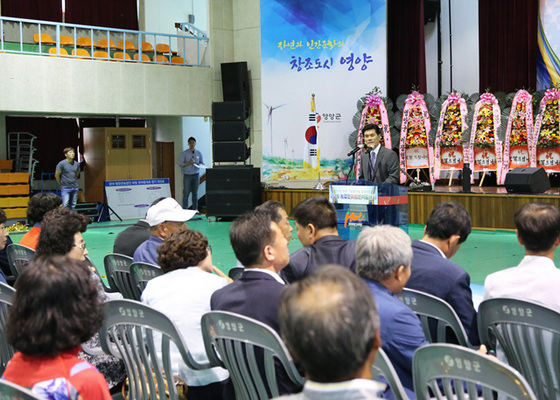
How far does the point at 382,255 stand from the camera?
2.24 m

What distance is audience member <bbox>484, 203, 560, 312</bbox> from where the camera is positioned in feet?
8.31

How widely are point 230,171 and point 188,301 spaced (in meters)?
9.84

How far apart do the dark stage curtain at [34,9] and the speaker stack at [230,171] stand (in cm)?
558

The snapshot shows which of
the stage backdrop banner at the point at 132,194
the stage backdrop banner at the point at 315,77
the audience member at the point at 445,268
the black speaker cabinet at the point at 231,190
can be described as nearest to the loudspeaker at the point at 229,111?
the black speaker cabinet at the point at 231,190

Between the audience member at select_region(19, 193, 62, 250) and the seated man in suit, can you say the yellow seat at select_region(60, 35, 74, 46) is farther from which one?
the audience member at select_region(19, 193, 62, 250)

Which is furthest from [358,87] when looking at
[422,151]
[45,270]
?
[45,270]

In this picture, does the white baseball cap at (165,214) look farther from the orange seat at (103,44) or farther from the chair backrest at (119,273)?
the orange seat at (103,44)

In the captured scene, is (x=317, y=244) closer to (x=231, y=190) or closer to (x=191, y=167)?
(x=231, y=190)

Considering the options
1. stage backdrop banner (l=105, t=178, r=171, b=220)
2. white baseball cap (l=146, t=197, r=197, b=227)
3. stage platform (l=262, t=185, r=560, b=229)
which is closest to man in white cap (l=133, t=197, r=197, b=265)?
white baseball cap (l=146, t=197, r=197, b=227)

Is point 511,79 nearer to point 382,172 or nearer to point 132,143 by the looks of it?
point 382,172

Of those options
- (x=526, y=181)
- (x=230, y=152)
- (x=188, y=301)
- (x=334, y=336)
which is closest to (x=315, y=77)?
(x=230, y=152)

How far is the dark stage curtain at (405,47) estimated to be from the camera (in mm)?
13664

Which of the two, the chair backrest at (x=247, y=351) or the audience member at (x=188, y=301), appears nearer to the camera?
the chair backrest at (x=247, y=351)

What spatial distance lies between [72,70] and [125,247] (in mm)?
8722
